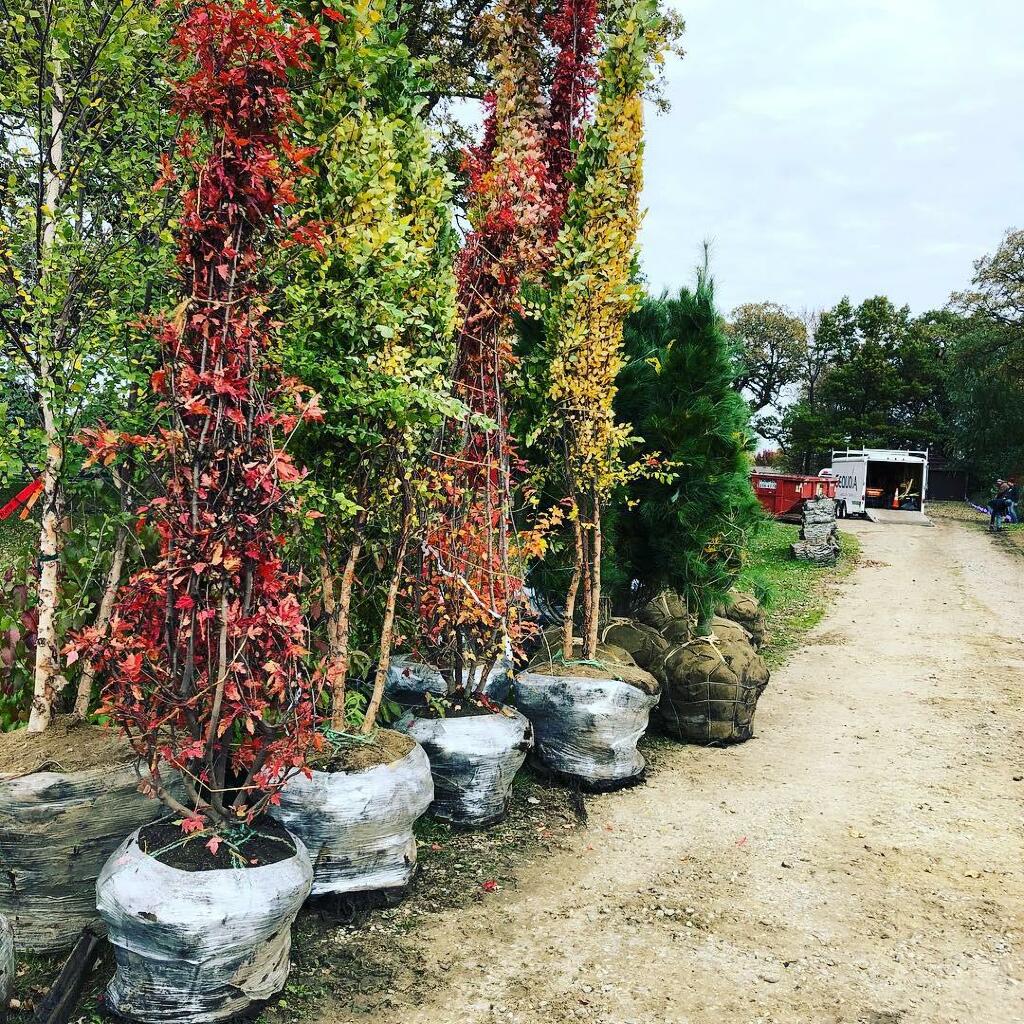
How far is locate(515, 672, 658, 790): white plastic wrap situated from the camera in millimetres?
4551

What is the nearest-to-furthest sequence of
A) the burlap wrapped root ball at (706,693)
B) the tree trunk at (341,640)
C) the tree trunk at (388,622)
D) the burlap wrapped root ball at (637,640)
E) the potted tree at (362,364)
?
the potted tree at (362,364), the tree trunk at (341,640), the tree trunk at (388,622), the burlap wrapped root ball at (706,693), the burlap wrapped root ball at (637,640)

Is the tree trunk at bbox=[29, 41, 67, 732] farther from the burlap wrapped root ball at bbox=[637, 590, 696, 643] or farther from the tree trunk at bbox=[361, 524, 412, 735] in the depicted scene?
the burlap wrapped root ball at bbox=[637, 590, 696, 643]

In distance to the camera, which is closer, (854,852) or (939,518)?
(854,852)

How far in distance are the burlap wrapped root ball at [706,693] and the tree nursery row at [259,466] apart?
2.50 feet

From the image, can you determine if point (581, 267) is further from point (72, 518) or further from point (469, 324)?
point (72, 518)

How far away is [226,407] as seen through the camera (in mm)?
2709

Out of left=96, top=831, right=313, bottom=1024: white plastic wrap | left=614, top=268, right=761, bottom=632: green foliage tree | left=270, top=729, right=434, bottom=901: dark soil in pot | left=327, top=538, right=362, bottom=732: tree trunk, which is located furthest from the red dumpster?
left=96, top=831, right=313, bottom=1024: white plastic wrap

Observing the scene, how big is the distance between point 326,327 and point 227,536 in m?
1.15

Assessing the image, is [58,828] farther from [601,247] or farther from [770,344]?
[770,344]

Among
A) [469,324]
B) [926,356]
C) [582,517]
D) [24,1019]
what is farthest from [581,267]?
[926,356]

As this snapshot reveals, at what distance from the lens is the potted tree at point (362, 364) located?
3176 millimetres

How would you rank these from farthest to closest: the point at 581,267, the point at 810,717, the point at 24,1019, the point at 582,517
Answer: the point at 810,717 < the point at 582,517 < the point at 581,267 < the point at 24,1019

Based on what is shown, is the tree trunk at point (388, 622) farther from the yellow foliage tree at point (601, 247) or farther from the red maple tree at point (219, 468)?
the yellow foliage tree at point (601, 247)

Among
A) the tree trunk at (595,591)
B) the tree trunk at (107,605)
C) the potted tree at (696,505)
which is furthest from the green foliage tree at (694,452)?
the tree trunk at (107,605)
